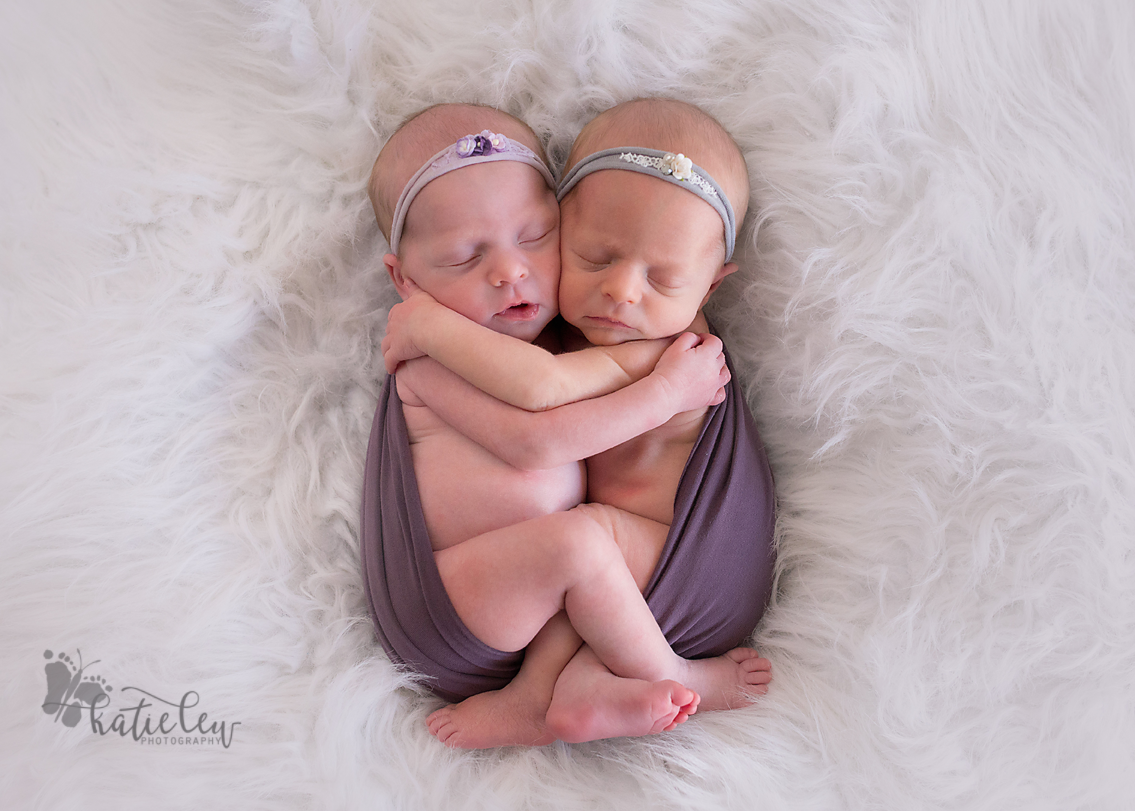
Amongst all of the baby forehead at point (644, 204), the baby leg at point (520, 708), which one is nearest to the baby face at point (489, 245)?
the baby forehead at point (644, 204)

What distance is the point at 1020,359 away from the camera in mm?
1188

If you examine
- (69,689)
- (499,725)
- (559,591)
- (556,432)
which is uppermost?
(556,432)

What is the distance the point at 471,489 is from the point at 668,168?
0.66m

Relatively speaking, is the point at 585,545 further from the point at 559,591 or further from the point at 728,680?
the point at 728,680

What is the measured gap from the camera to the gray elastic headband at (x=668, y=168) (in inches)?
49.2

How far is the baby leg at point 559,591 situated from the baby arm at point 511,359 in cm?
22

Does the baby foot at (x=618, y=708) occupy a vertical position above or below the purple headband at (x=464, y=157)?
below

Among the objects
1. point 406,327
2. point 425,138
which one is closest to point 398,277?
point 406,327

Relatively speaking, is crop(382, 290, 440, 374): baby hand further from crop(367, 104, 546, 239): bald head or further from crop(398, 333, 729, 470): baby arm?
crop(367, 104, 546, 239): bald head

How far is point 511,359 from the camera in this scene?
1247mm

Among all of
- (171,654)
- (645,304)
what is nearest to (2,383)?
(171,654)

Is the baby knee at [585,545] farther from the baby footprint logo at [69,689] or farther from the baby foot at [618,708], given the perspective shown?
the baby footprint logo at [69,689]

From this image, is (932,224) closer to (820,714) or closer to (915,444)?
(915,444)

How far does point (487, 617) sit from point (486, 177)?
2.51 feet
